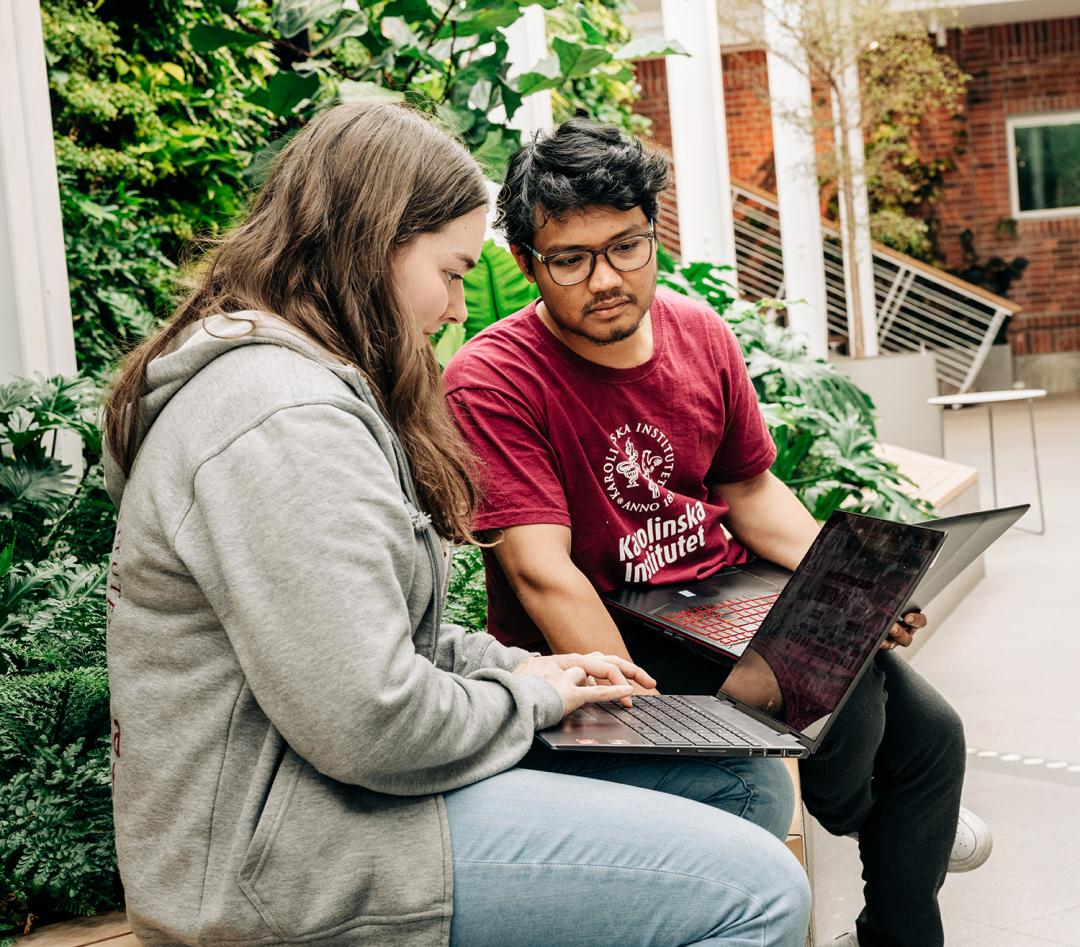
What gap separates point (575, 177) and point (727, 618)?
0.73m

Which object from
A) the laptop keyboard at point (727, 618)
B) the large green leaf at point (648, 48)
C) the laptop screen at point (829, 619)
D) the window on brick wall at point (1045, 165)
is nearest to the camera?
the laptop screen at point (829, 619)

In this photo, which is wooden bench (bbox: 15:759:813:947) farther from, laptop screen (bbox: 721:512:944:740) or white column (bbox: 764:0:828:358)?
white column (bbox: 764:0:828:358)

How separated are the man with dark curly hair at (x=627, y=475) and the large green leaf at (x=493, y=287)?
46.3 inches

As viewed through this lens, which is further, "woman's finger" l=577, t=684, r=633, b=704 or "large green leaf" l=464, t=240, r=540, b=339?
"large green leaf" l=464, t=240, r=540, b=339

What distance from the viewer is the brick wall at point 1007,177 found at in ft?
46.0

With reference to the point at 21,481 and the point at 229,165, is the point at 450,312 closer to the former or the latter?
the point at 21,481

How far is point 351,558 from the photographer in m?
1.11

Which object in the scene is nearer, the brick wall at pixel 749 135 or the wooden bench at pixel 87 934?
the wooden bench at pixel 87 934

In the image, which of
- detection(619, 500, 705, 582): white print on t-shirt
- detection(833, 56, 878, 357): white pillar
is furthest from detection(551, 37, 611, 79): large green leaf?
detection(833, 56, 878, 357): white pillar

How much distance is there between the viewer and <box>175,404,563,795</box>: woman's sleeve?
43.3 inches

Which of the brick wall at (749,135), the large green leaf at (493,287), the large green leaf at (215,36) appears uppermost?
the brick wall at (749,135)

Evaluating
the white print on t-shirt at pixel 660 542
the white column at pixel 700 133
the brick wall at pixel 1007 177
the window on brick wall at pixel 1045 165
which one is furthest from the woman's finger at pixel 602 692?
the window on brick wall at pixel 1045 165

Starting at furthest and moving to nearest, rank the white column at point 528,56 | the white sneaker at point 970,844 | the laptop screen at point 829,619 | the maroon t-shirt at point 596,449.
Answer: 1. the white column at point 528,56
2. the white sneaker at point 970,844
3. the maroon t-shirt at point 596,449
4. the laptop screen at point 829,619

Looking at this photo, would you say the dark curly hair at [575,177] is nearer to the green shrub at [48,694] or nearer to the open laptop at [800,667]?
the open laptop at [800,667]
